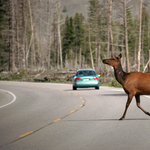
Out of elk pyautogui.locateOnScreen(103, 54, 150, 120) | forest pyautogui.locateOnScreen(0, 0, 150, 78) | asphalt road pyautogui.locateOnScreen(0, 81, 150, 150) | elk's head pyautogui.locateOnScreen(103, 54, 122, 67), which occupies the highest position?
forest pyautogui.locateOnScreen(0, 0, 150, 78)

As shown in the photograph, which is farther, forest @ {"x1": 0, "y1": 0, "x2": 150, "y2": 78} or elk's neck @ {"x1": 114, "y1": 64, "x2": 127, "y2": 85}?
forest @ {"x1": 0, "y1": 0, "x2": 150, "y2": 78}

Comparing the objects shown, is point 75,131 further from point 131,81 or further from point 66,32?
point 66,32

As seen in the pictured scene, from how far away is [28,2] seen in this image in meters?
69.7

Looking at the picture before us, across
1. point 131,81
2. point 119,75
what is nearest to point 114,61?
point 119,75

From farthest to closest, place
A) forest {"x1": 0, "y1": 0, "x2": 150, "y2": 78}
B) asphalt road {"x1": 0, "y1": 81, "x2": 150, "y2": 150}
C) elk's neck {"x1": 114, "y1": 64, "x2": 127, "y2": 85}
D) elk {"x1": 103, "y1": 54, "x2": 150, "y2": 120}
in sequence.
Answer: forest {"x1": 0, "y1": 0, "x2": 150, "y2": 78}
elk's neck {"x1": 114, "y1": 64, "x2": 127, "y2": 85}
elk {"x1": 103, "y1": 54, "x2": 150, "y2": 120}
asphalt road {"x1": 0, "y1": 81, "x2": 150, "y2": 150}

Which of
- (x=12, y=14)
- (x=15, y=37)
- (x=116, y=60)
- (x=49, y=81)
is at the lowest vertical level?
(x=49, y=81)

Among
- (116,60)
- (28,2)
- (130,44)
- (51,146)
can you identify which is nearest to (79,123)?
(116,60)

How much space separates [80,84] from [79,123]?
1646 cm

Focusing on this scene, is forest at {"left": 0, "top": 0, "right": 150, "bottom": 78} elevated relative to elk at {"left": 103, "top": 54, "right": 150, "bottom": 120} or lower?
elevated

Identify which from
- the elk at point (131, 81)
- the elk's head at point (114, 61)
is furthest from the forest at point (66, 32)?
the elk's head at point (114, 61)

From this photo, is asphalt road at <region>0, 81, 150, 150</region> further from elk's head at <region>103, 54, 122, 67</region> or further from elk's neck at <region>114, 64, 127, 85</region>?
elk's head at <region>103, 54, 122, 67</region>

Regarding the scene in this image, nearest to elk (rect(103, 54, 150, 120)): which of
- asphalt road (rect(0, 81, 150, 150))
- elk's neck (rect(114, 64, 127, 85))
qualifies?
elk's neck (rect(114, 64, 127, 85))

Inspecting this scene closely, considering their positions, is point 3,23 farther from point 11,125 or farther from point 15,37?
point 11,125

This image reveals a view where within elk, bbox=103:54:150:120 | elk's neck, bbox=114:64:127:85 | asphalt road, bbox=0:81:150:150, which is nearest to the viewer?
asphalt road, bbox=0:81:150:150
